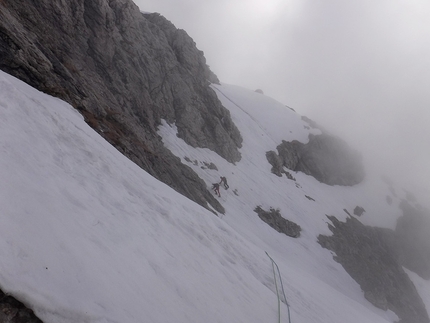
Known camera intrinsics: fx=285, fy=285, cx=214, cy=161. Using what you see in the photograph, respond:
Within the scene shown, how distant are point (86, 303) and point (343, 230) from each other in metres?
41.9

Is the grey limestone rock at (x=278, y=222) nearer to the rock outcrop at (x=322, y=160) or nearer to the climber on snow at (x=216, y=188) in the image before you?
the climber on snow at (x=216, y=188)

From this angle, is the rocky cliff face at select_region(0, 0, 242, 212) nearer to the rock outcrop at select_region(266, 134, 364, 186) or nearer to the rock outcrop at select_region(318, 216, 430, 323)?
the rock outcrop at select_region(266, 134, 364, 186)

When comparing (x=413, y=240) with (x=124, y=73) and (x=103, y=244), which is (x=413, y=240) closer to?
(x=124, y=73)

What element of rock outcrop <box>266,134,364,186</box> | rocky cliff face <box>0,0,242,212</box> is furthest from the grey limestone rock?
rock outcrop <box>266,134,364,186</box>

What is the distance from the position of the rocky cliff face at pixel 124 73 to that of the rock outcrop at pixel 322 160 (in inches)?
497

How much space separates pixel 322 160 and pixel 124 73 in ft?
137

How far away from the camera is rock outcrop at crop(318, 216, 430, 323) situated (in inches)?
1330

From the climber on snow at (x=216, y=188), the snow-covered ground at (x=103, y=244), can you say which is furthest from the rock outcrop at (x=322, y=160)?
the snow-covered ground at (x=103, y=244)

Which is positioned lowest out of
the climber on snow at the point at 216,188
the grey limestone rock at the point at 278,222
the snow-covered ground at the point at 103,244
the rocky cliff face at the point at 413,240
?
the snow-covered ground at the point at 103,244

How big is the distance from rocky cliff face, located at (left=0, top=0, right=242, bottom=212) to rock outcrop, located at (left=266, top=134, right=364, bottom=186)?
497 inches

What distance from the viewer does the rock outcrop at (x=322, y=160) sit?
50.9 meters

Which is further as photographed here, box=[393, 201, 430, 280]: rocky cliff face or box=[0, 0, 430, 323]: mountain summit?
box=[393, 201, 430, 280]: rocky cliff face

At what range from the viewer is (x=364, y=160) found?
71.6 metres

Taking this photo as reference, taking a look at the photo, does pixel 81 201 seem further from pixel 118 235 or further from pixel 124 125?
pixel 124 125
